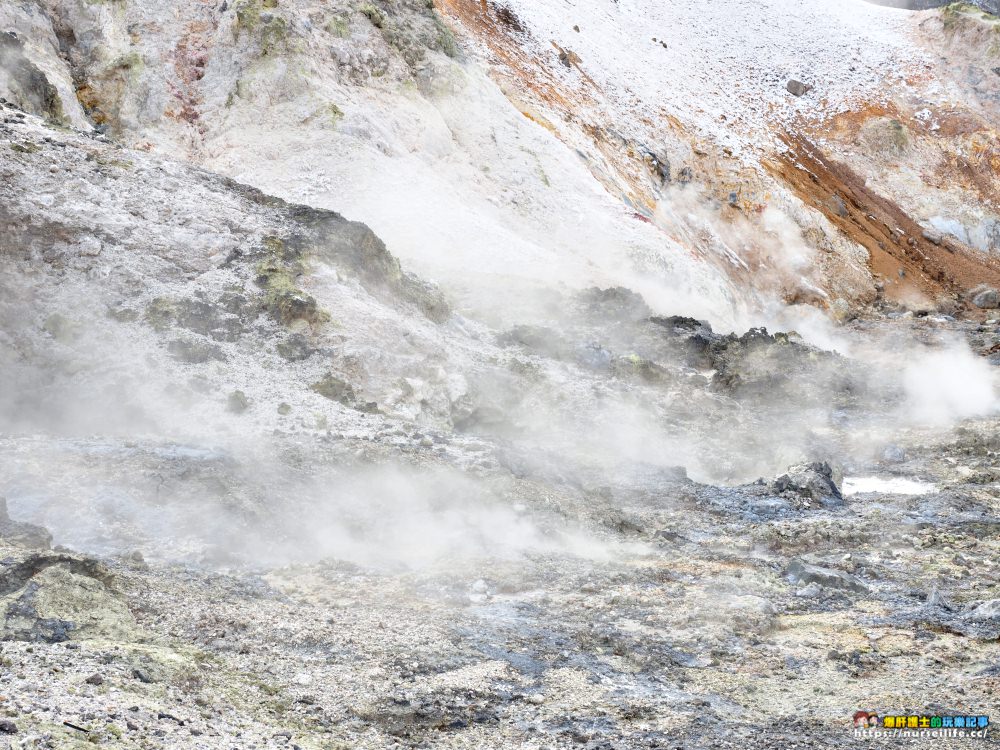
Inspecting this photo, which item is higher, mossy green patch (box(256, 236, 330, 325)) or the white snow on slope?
the white snow on slope

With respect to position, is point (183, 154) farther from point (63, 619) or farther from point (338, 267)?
point (63, 619)

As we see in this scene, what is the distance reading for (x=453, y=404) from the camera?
16.0 meters

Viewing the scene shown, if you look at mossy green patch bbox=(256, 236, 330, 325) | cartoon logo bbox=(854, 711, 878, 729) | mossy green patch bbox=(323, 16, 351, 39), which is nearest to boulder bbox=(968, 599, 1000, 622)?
cartoon logo bbox=(854, 711, 878, 729)

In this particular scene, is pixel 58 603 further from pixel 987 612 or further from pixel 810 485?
pixel 810 485

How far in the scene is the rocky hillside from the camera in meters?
6.86

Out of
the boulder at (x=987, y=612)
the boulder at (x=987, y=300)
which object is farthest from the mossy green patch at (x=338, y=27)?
the boulder at (x=987, y=300)

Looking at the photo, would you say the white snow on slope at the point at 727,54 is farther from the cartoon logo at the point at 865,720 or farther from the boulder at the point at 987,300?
the cartoon logo at the point at 865,720

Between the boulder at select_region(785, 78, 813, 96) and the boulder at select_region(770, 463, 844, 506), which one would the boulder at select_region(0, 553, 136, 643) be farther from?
the boulder at select_region(785, 78, 813, 96)

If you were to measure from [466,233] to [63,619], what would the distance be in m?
17.6

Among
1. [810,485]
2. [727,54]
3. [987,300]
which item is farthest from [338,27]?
[987,300]

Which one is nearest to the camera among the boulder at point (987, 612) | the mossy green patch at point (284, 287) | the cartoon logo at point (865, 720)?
the cartoon logo at point (865, 720)

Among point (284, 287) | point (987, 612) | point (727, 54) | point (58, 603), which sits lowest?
point (58, 603)

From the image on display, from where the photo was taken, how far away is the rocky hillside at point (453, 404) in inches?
270

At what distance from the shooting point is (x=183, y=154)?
907 inches
